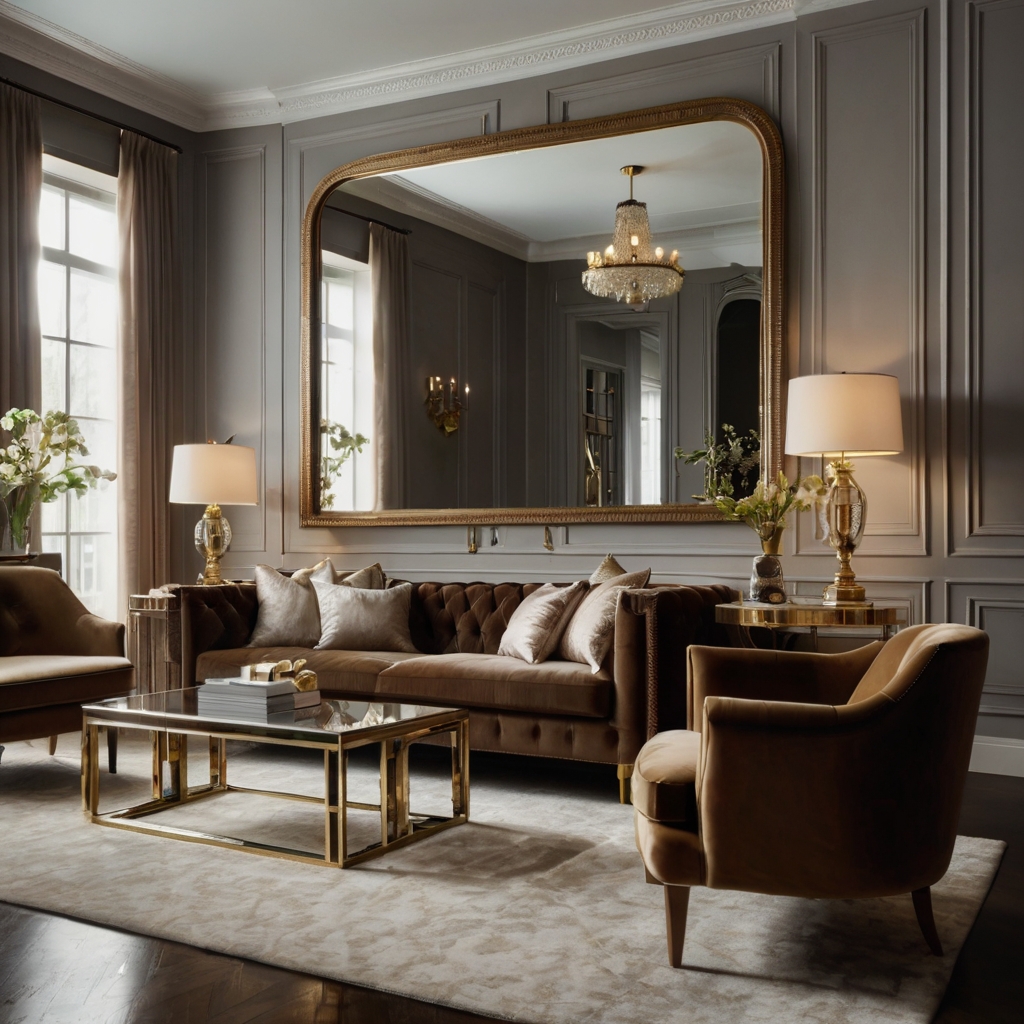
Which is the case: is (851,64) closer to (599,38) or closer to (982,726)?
(599,38)

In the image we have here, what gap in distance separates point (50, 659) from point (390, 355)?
227 centimetres

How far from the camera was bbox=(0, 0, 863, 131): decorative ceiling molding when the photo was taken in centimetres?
492

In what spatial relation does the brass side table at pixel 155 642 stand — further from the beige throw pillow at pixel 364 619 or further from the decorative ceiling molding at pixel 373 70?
the decorative ceiling molding at pixel 373 70

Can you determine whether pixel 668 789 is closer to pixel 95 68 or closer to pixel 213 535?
pixel 213 535

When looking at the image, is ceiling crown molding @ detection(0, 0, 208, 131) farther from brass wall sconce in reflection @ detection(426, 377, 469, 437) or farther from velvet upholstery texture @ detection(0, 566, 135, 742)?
velvet upholstery texture @ detection(0, 566, 135, 742)

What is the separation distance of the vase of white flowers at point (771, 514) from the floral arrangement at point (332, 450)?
7.18 ft

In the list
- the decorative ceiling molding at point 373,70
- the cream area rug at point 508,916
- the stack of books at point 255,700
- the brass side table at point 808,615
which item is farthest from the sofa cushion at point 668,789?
the decorative ceiling molding at point 373,70

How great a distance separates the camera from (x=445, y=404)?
18.0ft

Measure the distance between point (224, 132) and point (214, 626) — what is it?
3016mm

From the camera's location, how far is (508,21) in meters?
5.12

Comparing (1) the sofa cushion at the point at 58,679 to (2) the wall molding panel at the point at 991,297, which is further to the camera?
(2) the wall molding panel at the point at 991,297

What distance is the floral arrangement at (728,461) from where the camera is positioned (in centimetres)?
481

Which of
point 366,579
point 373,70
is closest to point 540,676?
point 366,579

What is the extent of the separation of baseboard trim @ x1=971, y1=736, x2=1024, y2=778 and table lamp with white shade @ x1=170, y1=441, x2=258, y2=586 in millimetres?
3477
